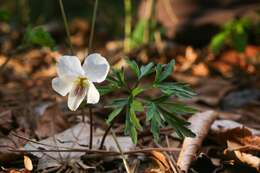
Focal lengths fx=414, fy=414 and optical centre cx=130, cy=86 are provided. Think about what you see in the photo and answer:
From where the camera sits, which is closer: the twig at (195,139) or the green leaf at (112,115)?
the green leaf at (112,115)

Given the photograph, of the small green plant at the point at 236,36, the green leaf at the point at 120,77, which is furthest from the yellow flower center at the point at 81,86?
the small green plant at the point at 236,36

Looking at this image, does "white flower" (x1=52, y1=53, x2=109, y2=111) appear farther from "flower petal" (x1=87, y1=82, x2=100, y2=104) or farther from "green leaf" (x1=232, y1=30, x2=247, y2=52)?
"green leaf" (x1=232, y1=30, x2=247, y2=52)

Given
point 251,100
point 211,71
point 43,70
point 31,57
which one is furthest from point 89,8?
point 251,100

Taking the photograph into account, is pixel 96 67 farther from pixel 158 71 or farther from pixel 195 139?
pixel 195 139

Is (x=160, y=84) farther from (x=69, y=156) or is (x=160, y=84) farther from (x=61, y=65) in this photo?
(x=69, y=156)

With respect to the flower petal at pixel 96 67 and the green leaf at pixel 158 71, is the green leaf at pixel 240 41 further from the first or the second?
the flower petal at pixel 96 67

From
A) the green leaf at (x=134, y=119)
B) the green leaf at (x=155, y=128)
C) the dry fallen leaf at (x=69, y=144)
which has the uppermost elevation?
the green leaf at (x=134, y=119)

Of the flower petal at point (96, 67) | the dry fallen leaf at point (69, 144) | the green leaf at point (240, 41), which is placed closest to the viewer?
the flower petal at point (96, 67)
